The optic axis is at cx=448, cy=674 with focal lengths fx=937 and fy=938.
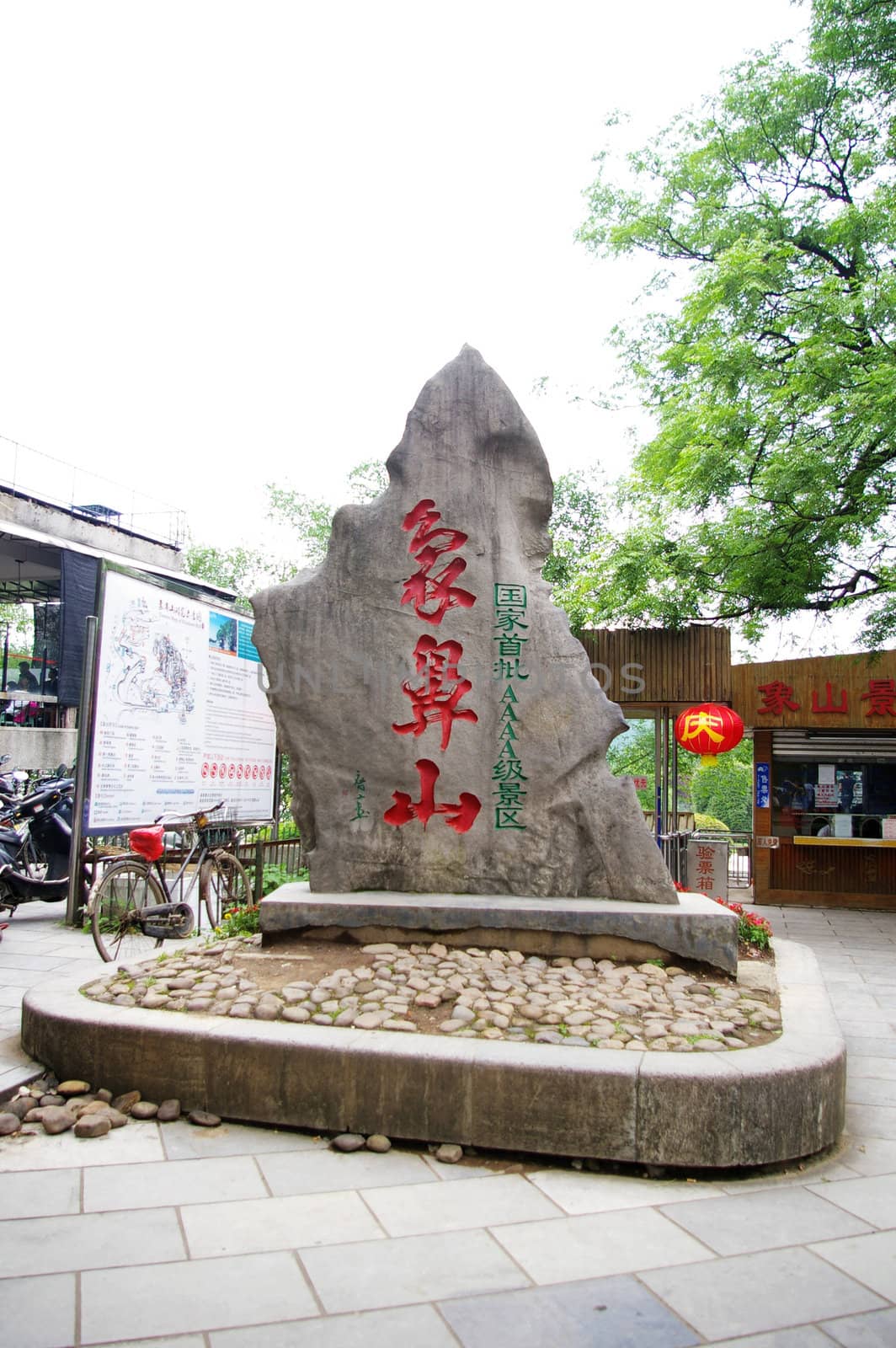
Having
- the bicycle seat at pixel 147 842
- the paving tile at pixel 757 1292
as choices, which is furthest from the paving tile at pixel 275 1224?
the bicycle seat at pixel 147 842

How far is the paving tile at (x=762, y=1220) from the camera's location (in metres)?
2.73

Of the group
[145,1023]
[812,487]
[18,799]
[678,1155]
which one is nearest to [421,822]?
[145,1023]

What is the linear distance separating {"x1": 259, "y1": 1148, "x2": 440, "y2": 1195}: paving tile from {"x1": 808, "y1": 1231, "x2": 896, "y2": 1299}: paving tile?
123 cm

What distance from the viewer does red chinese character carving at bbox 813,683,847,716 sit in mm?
10992

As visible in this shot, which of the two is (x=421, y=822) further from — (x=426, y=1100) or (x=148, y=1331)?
(x=148, y=1331)

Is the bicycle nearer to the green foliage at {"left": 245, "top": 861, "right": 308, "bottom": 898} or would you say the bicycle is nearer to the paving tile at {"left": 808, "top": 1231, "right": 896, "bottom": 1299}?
the green foliage at {"left": 245, "top": 861, "right": 308, "bottom": 898}

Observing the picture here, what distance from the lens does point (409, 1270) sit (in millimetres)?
2506

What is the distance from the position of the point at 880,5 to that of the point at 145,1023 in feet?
37.7

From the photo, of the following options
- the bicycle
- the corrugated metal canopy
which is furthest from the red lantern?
the bicycle

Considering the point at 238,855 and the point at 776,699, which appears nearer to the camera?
the point at 238,855

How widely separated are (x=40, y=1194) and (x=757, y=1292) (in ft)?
6.95

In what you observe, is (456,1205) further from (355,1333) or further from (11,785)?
(11,785)

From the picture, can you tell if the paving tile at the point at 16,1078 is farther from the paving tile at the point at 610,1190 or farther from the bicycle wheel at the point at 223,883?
Answer: the bicycle wheel at the point at 223,883

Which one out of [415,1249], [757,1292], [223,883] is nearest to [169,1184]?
[415,1249]
